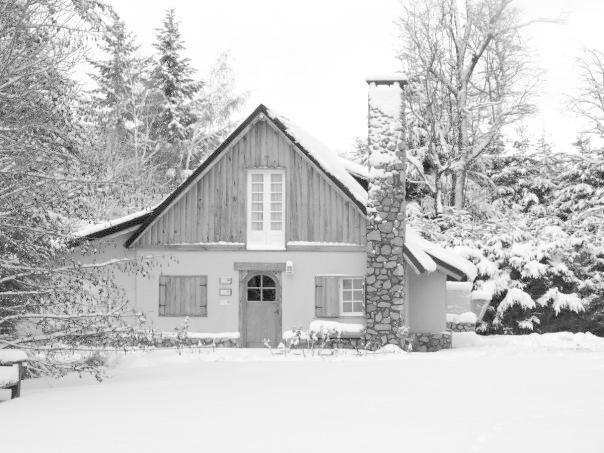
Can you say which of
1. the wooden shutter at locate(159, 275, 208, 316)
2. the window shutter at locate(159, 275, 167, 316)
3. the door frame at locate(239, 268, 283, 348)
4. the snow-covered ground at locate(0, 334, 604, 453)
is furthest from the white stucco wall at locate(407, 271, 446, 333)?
the window shutter at locate(159, 275, 167, 316)

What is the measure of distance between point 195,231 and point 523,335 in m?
9.50

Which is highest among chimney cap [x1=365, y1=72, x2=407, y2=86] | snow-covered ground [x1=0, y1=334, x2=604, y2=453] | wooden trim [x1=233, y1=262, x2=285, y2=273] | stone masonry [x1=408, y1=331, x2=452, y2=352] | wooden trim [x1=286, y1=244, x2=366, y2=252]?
chimney cap [x1=365, y1=72, x2=407, y2=86]

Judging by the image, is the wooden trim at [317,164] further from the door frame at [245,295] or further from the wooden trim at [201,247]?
the wooden trim at [201,247]

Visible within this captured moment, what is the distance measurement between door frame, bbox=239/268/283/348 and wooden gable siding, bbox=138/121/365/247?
2.69 ft

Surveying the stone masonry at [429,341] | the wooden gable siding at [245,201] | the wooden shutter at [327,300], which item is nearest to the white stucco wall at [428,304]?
the stone masonry at [429,341]

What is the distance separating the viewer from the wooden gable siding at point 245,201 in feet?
67.4

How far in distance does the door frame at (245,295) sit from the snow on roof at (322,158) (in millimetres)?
2582

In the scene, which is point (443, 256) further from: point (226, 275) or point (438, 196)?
point (438, 196)

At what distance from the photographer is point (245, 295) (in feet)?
67.9

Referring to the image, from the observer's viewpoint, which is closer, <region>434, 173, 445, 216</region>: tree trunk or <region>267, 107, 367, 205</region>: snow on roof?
<region>267, 107, 367, 205</region>: snow on roof

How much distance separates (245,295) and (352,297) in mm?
2512

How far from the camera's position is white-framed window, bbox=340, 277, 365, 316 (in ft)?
66.8

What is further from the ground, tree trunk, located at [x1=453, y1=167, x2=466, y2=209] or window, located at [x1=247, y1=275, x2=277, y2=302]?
tree trunk, located at [x1=453, y1=167, x2=466, y2=209]

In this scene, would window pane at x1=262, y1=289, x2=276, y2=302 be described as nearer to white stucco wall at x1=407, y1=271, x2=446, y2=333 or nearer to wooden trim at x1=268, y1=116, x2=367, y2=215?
wooden trim at x1=268, y1=116, x2=367, y2=215
